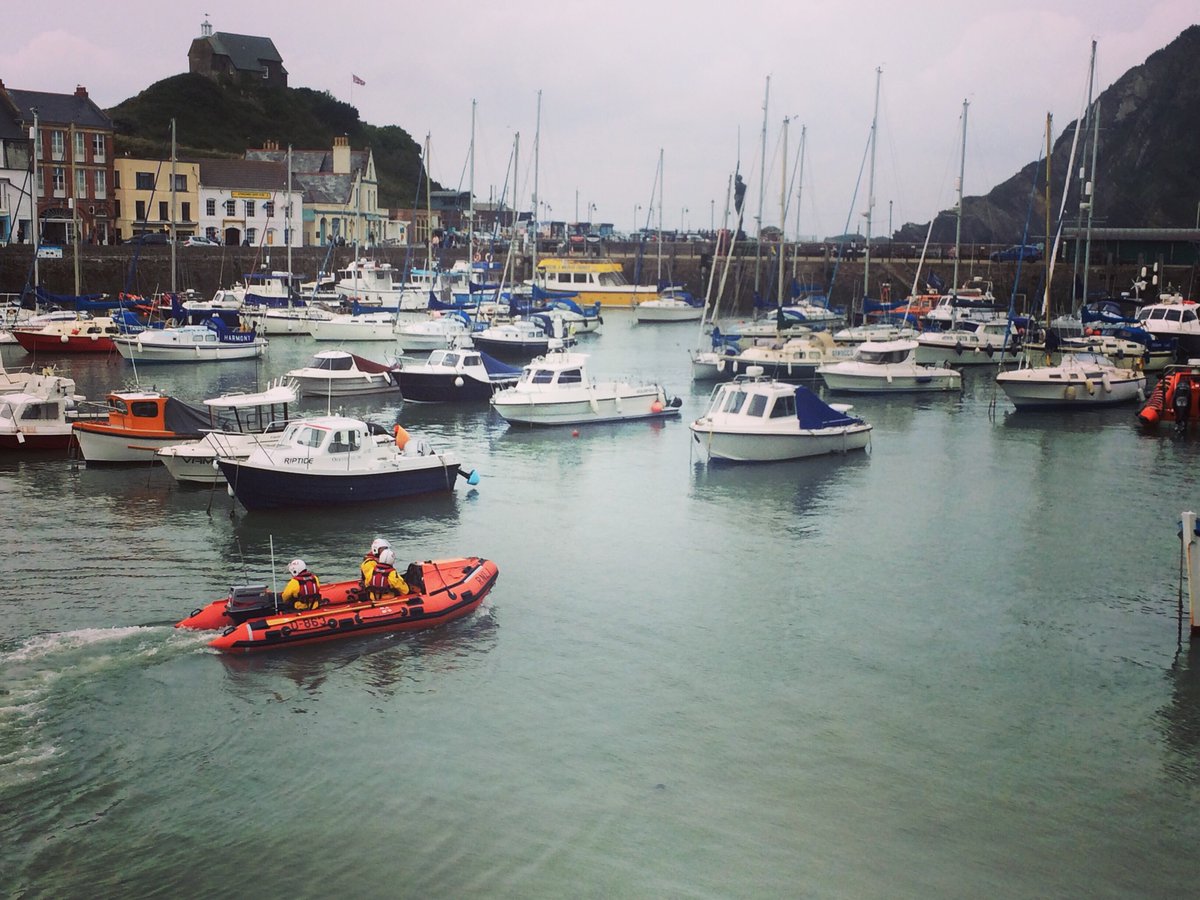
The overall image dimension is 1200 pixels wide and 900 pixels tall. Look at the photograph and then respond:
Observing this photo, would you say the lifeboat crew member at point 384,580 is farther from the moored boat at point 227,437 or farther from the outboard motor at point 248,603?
the moored boat at point 227,437

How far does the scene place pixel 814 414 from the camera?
38281mm

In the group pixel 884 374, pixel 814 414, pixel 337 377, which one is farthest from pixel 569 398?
pixel 884 374

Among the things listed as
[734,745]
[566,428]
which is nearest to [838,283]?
[566,428]

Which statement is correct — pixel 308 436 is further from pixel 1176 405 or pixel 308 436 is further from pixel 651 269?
pixel 651 269

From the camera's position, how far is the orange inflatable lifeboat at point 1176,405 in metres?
45.4

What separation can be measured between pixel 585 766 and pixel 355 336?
6029 cm

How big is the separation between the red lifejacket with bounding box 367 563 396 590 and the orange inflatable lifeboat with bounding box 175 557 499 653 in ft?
0.77

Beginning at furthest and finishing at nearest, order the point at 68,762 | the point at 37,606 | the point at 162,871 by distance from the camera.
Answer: the point at 37,606, the point at 68,762, the point at 162,871

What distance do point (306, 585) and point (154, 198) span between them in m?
83.6

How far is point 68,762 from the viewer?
56.3 feet

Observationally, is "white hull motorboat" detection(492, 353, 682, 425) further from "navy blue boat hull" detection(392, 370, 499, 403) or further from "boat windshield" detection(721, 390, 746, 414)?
"boat windshield" detection(721, 390, 746, 414)

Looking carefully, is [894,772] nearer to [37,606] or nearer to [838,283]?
[37,606]

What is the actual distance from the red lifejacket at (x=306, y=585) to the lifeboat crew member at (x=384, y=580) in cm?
97

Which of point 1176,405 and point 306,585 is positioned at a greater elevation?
point 1176,405
